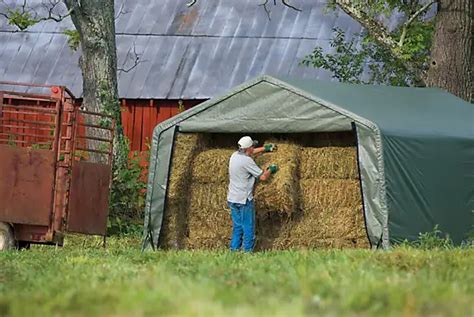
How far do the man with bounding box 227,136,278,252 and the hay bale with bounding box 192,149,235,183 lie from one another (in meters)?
0.90

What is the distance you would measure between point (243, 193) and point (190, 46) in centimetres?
1695

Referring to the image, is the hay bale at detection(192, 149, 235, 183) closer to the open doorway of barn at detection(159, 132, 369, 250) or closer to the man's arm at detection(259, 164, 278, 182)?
the open doorway of barn at detection(159, 132, 369, 250)

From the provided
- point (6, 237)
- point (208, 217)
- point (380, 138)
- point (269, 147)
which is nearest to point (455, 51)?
point (269, 147)

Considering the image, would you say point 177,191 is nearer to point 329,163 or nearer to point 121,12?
point 329,163

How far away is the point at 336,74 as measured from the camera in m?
29.1

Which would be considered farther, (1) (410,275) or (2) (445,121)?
(2) (445,121)

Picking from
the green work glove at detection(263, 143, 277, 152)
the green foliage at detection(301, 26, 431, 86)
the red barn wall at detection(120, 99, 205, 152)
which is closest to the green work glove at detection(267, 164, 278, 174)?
the green work glove at detection(263, 143, 277, 152)

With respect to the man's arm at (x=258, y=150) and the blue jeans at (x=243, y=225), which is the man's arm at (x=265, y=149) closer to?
the man's arm at (x=258, y=150)

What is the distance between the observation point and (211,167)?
18.8m

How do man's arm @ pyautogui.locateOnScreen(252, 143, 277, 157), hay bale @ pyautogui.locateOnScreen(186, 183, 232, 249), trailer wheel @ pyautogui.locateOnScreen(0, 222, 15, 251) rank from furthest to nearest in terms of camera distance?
1. hay bale @ pyautogui.locateOnScreen(186, 183, 232, 249)
2. man's arm @ pyautogui.locateOnScreen(252, 143, 277, 157)
3. trailer wheel @ pyautogui.locateOnScreen(0, 222, 15, 251)

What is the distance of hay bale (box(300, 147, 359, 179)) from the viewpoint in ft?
59.2

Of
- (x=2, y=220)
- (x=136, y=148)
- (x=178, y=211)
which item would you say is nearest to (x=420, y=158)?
(x=178, y=211)

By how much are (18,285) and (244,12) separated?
25950 mm

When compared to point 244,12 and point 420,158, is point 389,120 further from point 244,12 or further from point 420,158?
point 244,12
